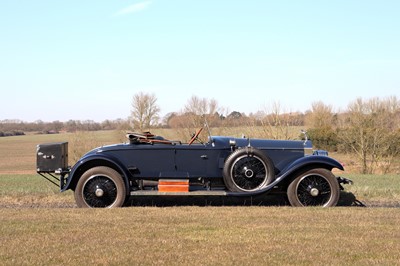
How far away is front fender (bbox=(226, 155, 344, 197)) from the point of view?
8.57 m

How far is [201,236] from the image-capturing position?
5906mm

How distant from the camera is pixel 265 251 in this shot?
5188 millimetres

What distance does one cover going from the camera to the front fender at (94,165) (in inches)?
339

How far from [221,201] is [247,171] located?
1.23 meters

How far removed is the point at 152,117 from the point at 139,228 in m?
37.6

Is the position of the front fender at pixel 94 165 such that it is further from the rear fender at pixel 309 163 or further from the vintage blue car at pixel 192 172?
the rear fender at pixel 309 163

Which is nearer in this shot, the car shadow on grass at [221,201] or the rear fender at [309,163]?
the rear fender at [309,163]

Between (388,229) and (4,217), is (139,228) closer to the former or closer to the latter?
(4,217)

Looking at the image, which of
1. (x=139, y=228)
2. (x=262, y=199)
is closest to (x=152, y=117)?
(x=262, y=199)

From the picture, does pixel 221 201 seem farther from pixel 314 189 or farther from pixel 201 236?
pixel 201 236

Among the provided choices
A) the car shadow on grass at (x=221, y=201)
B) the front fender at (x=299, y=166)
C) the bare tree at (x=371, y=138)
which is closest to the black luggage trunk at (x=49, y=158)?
the car shadow on grass at (x=221, y=201)

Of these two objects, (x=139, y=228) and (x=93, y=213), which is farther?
(x=93, y=213)

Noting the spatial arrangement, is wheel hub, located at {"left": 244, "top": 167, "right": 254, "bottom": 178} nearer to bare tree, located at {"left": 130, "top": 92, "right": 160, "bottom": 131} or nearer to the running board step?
the running board step

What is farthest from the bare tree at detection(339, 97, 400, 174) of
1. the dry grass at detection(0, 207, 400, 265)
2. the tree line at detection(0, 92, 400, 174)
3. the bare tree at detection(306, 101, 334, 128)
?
the dry grass at detection(0, 207, 400, 265)
